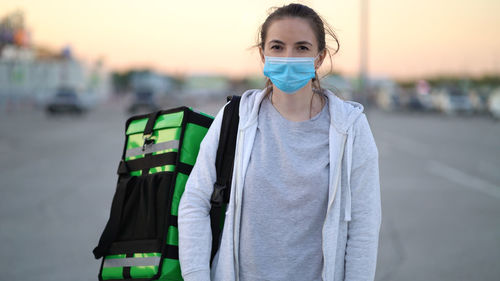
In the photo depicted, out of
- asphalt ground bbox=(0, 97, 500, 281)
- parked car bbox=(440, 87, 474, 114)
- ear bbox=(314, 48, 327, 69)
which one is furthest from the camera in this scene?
parked car bbox=(440, 87, 474, 114)

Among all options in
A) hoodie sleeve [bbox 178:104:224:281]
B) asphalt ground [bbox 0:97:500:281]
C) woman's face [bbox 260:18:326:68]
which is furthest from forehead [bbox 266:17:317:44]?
asphalt ground [bbox 0:97:500:281]

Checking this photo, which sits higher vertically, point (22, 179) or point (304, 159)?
point (304, 159)

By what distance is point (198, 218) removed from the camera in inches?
83.8

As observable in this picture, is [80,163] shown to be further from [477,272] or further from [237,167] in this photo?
[237,167]

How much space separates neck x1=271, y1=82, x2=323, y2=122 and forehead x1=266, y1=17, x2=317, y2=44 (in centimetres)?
23

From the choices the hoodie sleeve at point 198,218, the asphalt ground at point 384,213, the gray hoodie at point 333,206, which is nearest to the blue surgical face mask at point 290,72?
the gray hoodie at point 333,206

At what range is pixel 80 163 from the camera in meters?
11.3

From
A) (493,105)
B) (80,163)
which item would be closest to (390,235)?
(80,163)

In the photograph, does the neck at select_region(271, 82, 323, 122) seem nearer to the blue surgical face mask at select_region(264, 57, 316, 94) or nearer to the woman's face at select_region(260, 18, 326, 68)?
the blue surgical face mask at select_region(264, 57, 316, 94)

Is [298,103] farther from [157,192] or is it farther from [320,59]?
[157,192]

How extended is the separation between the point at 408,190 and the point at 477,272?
410 cm

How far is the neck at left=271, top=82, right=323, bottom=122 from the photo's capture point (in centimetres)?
217

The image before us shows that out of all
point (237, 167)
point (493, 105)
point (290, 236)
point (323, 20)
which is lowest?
point (493, 105)

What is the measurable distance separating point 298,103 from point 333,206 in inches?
18.8
